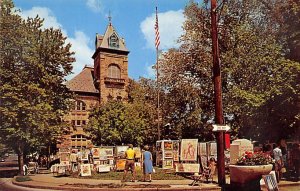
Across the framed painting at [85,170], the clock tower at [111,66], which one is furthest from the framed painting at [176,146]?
the clock tower at [111,66]

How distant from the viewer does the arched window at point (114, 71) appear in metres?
60.9

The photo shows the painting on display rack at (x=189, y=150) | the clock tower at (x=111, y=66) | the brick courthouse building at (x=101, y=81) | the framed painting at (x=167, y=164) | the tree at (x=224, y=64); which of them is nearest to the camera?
the painting on display rack at (x=189, y=150)

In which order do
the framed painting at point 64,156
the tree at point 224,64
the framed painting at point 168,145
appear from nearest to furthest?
the framed painting at point 168,145, the tree at point 224,64, the framed painting at point 64,156

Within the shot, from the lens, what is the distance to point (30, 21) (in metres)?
32.3

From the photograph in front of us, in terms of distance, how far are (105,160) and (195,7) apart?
17.9 metres

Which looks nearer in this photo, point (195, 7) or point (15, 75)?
point (15, 75)

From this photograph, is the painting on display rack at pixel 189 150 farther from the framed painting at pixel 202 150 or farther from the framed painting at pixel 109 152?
the framed painting at pixel 109 152

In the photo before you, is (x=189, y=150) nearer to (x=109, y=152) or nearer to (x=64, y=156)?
(x=109, y=152)

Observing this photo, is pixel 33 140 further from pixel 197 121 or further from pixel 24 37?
pixel 197 121

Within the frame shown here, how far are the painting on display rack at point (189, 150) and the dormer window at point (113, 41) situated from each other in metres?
42.6

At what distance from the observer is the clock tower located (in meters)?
59.5

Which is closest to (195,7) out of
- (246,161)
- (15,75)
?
(15,75)

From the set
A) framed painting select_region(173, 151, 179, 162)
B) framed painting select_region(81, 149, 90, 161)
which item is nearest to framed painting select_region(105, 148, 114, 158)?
framed painting select_region(81, 149, 90, 161)

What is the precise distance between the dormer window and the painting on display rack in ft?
140
